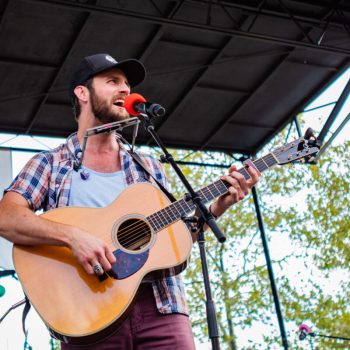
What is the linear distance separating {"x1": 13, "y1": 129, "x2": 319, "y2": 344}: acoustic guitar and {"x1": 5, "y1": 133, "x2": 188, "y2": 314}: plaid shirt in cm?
8

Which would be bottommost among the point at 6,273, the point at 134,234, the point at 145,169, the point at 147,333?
the point at 147,333

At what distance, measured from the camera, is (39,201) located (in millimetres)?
3363

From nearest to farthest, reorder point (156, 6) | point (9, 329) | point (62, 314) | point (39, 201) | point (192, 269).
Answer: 1. point (62, 314)
2. point (39, 201)
3. point (156, 6)
4. point (9, 329)
5. point (192, 269)

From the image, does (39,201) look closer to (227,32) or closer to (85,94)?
(85,94)

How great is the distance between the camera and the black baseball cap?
3.67m

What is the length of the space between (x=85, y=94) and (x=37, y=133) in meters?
5.57

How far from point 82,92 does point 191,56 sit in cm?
485

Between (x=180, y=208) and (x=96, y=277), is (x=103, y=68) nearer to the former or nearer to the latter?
(x=180, y=208)

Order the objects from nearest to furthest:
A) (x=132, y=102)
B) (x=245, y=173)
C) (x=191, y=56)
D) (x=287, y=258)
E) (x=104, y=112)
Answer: (x=132, y=102)
(x=245, y=173)
(x=104, y=112)
(x=191, y=56)
(x=287, y=258)

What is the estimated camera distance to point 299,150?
11.9 feet

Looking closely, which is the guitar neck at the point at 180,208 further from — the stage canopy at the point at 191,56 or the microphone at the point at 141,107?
the stage canopy at the point at 191,56

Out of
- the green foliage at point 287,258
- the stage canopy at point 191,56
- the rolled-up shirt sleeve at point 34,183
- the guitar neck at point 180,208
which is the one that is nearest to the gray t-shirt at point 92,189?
the rolled-up shirt sleeve at point 34,183

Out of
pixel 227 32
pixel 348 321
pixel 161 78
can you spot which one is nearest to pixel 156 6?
pixel 227 32

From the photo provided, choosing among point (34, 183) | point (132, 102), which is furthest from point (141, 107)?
point (34, 183)
